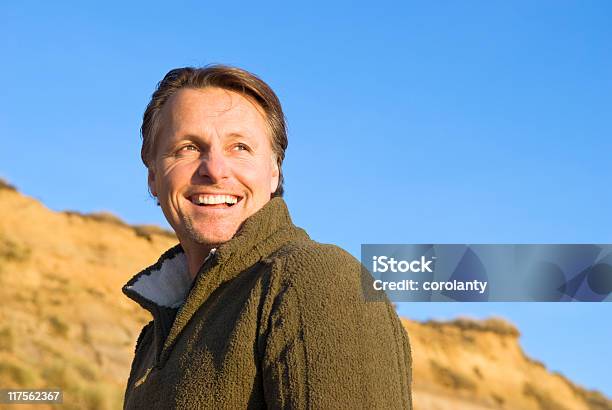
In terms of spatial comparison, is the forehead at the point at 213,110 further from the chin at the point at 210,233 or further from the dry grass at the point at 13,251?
the dry grass at the point at 13,251

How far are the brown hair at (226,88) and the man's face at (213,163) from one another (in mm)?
25

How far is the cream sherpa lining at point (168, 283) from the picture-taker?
2475mm

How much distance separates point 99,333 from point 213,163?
14547mm

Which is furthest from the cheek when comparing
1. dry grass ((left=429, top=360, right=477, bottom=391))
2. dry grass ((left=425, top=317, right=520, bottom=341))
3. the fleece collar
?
dry grass ((left=425, top=317, right=520, bottom=341))

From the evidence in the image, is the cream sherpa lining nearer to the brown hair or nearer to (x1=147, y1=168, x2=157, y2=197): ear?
(x1=147, y1=168, x2=157, y2=197): ear

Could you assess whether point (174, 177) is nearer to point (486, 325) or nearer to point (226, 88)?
point (226, 88)

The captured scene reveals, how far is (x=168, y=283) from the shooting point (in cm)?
256

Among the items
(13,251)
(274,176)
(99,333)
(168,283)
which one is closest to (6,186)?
(13,251)

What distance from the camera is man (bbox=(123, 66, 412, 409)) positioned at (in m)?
1.80

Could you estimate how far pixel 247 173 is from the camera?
2260 millimetres

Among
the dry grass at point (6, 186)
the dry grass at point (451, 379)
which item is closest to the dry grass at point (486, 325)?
the dry grass at point (451, 379)

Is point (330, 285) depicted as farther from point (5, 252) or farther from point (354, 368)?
point (5, 252)

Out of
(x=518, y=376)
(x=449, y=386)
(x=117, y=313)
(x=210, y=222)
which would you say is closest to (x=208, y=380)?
(x=210, y=222)

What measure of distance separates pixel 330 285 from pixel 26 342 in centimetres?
1439
